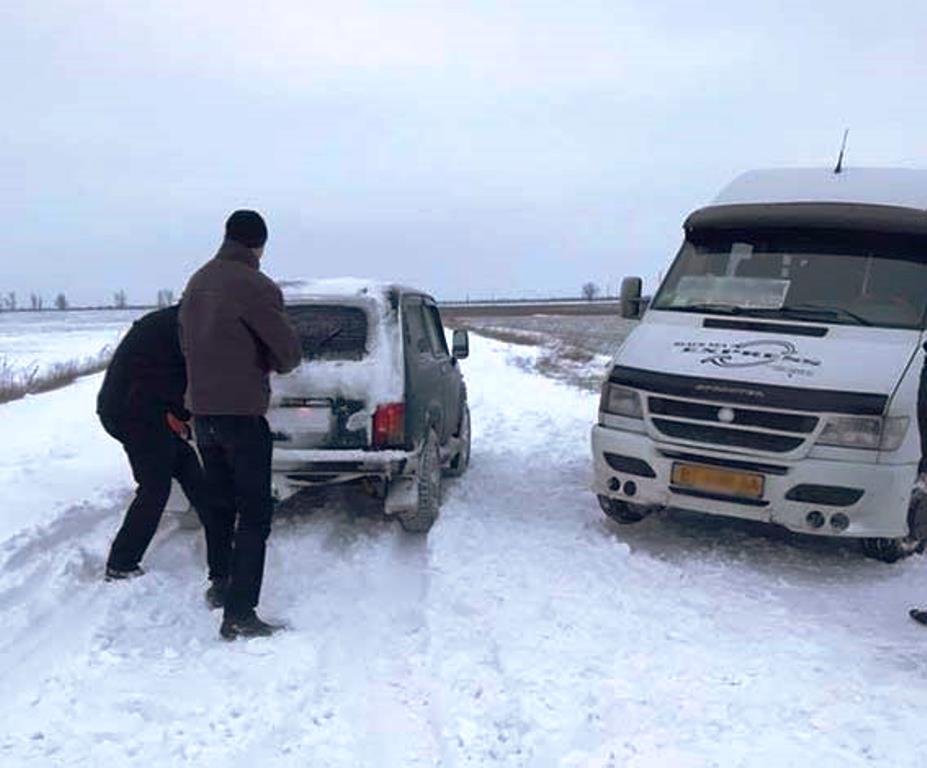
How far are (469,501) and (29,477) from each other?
375cm

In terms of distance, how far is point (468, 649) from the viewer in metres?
4.34

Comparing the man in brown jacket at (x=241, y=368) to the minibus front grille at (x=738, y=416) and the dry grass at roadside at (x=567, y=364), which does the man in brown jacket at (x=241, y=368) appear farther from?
the dry grass at roadside at (x=567, y=364)

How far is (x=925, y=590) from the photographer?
5.49 meters

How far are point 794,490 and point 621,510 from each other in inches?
57.0

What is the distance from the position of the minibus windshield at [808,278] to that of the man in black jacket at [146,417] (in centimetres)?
379

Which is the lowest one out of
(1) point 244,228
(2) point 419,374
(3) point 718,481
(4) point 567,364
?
(4) point 567,364

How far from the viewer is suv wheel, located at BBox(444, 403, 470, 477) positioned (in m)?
8.55

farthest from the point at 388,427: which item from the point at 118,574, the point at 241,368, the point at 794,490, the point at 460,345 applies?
the point at 460,345

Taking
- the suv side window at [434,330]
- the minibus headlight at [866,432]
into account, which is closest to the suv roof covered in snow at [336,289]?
the suv side window at [434,330]

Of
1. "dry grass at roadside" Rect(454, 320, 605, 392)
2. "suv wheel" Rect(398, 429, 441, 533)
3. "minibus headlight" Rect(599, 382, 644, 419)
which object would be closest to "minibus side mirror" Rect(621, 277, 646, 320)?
"minibus headlight" Rect(599, 382, 644, 419)

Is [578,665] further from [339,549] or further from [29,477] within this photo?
[29,477]

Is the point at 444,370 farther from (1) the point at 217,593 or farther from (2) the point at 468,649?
(2) the point at 468,649

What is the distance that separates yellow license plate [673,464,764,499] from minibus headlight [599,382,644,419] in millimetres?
493

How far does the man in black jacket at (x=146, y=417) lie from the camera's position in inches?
202
